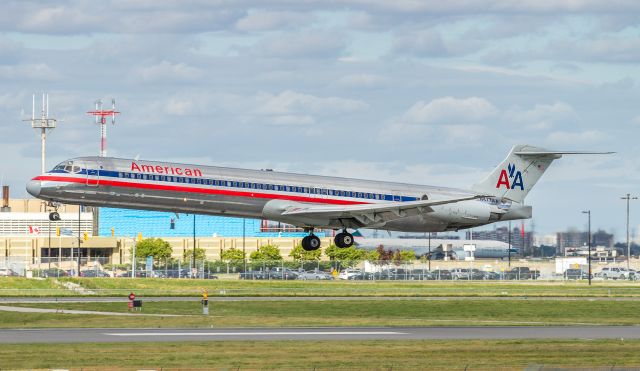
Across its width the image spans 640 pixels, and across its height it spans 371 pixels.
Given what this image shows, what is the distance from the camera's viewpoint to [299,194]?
233 ft

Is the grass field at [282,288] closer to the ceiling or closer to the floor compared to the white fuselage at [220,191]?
closer to the floor

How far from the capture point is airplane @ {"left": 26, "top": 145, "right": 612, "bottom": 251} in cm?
6469

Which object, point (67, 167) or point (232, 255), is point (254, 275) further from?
point (67, 167)

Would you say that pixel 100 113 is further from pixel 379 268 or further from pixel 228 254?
pixel 379 268

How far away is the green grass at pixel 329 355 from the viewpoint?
40562 mm

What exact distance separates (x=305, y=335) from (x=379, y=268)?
69760 mm

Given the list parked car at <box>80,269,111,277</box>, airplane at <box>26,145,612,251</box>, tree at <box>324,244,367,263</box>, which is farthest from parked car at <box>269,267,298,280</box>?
tree at <box>324,244,367,263</box>

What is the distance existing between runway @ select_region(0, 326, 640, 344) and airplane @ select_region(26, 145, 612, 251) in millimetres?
11574

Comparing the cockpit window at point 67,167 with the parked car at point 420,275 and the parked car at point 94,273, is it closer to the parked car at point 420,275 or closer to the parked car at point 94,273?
the parked car at point 420,275

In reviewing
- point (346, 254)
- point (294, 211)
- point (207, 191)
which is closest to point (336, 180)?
point (294, 211)

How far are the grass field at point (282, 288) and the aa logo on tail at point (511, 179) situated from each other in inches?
509

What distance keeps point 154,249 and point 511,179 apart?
100.0 m

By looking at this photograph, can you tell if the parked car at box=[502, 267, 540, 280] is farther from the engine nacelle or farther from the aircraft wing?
the aircraft wing

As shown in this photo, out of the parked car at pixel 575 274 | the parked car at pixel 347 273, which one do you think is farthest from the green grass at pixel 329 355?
the parked car at pixel 575 274
